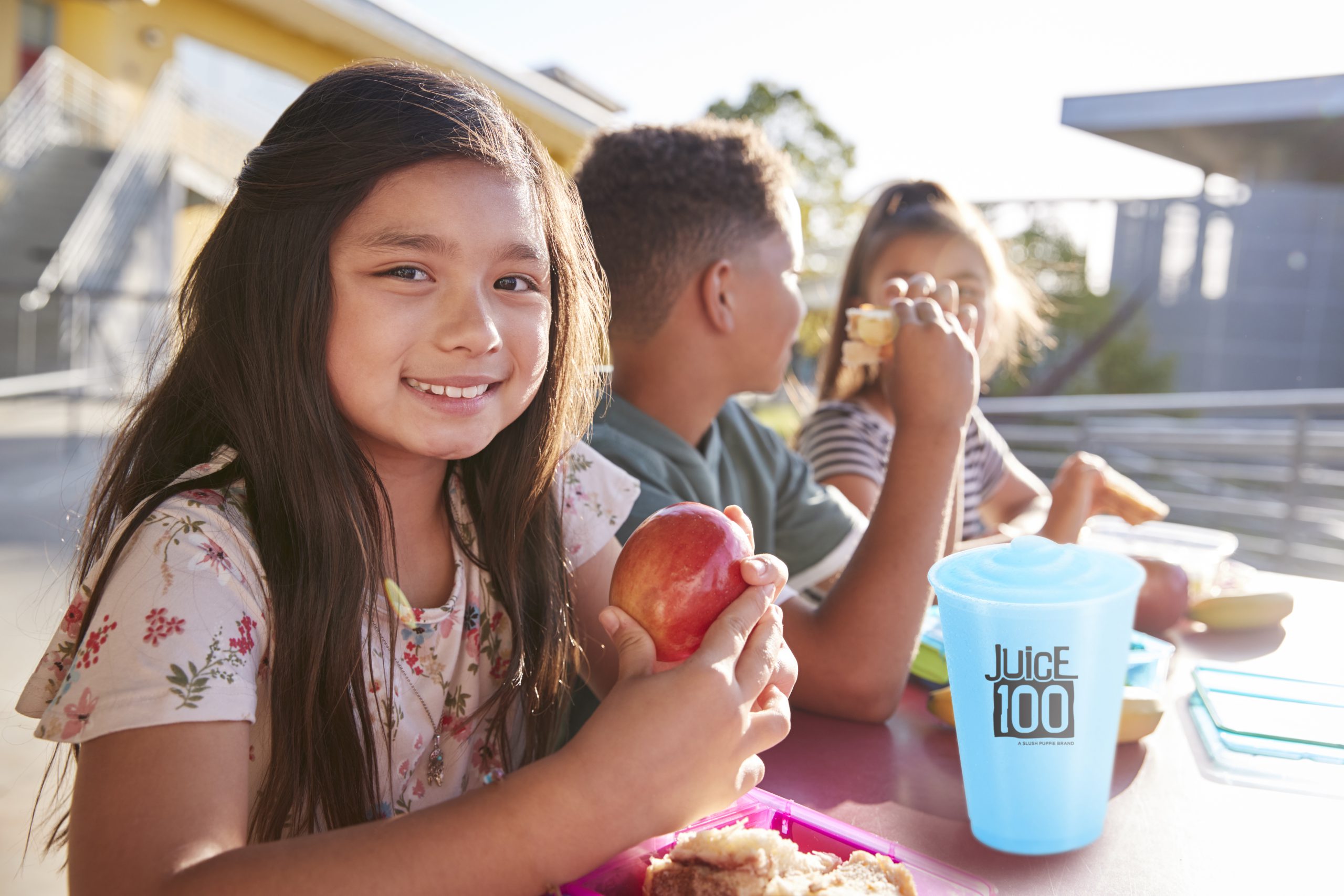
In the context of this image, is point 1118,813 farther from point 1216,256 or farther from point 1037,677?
point 1216,256

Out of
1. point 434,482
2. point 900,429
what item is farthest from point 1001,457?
point 434,482

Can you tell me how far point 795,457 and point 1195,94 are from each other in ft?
14.5

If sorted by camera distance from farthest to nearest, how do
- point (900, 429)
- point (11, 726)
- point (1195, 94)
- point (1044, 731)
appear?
1. point (1195, 94)
2. point (11, 726)
3. point (900, 429)
4. point (1044, 731)

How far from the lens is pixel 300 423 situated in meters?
1.08

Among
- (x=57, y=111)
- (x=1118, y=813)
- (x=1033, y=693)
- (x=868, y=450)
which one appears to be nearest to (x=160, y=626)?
(x=1033, y=693)

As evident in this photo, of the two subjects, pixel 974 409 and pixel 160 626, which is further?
pixel 974 409

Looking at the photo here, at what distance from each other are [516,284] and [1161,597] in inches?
50.2

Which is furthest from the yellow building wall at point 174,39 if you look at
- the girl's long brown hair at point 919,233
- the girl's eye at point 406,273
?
the girl's eye at point 406,273

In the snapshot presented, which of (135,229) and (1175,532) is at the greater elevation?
(135,229)

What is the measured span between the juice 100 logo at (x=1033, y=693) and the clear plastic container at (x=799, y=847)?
14cm

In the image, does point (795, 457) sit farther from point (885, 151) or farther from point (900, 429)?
point (885, 151)

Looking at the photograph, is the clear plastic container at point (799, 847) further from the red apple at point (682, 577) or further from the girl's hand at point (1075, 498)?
the girl's hand at point (1075, 498)

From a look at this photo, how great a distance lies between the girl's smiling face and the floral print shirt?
187 mm

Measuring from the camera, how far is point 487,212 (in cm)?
111
